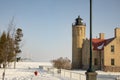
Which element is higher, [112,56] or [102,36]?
[102,36]

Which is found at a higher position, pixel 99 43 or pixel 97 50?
pixel 99 43

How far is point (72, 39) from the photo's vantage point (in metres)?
59.9

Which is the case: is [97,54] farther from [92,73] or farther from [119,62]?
[92,73]

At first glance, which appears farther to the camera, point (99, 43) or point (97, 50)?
point (99, 43)

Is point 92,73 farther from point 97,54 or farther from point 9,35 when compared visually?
point 97,54

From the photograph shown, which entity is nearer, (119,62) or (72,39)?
(119,62)

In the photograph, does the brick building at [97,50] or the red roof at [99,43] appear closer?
the brick building at [97,50]

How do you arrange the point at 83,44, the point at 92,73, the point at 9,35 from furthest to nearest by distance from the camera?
the point at 83,44
the point at 9,35
the point at 92,73

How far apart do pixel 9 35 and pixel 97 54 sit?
2929 cm

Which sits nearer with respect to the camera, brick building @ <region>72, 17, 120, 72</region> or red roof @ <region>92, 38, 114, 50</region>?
brick building @ <region>72, 17, 120, 72</region>

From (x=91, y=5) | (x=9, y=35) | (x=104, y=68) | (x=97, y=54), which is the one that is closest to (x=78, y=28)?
(x=97, y=54)

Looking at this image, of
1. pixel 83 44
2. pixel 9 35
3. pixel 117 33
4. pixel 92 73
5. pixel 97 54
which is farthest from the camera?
pixel 83 44

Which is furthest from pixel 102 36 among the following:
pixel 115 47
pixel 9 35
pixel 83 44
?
pixel 9 35

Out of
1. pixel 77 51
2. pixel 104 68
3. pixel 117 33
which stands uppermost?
pixel 117 33
